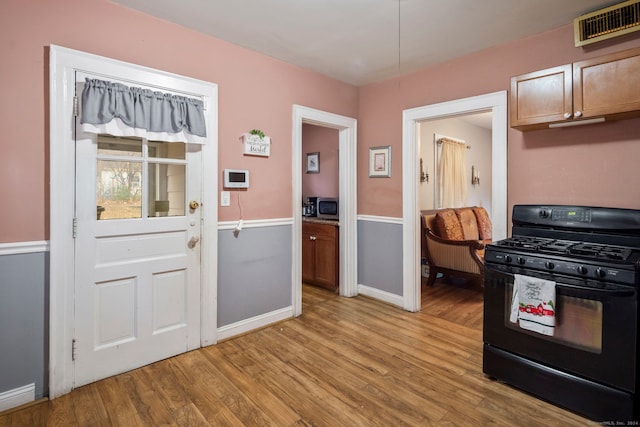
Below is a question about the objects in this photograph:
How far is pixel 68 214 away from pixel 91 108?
26.8 inches

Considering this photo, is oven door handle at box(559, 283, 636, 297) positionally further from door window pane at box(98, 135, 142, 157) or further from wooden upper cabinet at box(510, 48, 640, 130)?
door window pane at box(98, 135, 142, 157)

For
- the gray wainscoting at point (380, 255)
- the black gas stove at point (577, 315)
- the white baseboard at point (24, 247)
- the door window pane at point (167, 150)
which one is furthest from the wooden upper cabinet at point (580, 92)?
the white baseboard at point (24, 247)

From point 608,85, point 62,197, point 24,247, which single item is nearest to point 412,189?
point 608,85

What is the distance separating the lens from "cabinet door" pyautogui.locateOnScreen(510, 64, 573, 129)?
222 centimetres

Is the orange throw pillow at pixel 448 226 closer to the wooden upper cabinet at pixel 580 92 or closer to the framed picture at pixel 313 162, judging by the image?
the framed picture at pixel 313 162

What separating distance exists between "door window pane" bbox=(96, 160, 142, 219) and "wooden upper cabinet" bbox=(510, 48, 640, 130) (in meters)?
2.81

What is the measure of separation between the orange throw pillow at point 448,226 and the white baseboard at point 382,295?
1.22 meters

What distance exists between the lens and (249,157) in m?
2.94

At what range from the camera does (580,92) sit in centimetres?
216

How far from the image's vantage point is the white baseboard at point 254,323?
9.27 feet

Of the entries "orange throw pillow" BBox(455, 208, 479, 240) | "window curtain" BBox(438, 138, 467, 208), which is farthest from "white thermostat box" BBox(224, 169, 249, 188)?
"window curtain" BBox(438, 138, 467, 208)

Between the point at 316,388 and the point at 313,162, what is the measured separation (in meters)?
3.57

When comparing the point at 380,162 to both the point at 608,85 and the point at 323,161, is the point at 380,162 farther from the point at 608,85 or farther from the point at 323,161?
the point at 608,85

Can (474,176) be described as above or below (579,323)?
above
